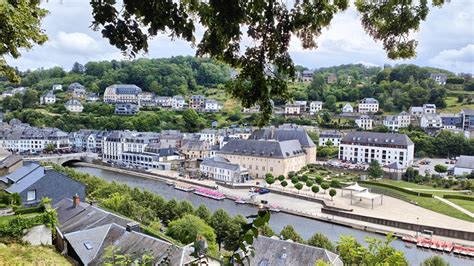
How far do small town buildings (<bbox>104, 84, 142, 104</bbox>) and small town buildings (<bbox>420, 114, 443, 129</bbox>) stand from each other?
50.4 m

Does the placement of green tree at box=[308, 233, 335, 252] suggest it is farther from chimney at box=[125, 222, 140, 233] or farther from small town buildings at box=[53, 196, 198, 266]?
chimney at box=[125, 222, 140, 233]

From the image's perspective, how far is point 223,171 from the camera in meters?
36.4

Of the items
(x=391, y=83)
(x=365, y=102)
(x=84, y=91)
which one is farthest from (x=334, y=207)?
(x=84, y=91)

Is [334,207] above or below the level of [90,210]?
below

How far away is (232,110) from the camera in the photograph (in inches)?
2645

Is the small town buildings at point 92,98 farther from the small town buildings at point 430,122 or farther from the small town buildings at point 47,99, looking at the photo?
the small town buildings at point 430,122

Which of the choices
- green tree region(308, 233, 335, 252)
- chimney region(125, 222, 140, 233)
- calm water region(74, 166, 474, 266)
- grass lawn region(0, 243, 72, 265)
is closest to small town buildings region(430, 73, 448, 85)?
calm water region(74, 166, 474, 266)

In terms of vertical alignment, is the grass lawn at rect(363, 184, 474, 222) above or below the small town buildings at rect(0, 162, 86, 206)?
below

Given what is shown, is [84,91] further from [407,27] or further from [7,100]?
[407,27]

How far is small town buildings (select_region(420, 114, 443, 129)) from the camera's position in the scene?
51938mm

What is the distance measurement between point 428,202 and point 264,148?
15515 millimetres

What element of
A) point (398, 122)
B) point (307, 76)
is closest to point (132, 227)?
point (398, 122)

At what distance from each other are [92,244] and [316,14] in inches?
443

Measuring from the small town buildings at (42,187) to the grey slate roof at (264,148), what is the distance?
21.4m
